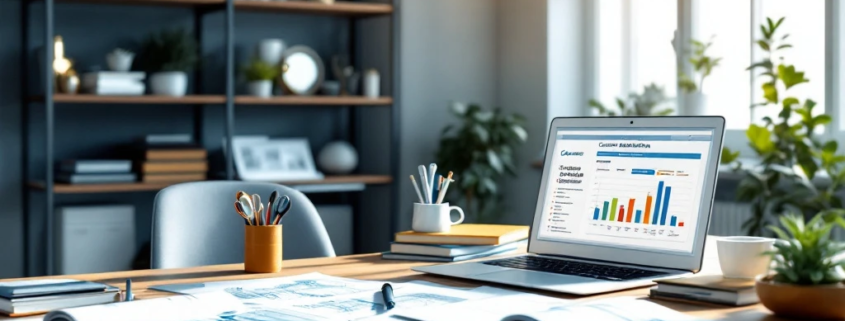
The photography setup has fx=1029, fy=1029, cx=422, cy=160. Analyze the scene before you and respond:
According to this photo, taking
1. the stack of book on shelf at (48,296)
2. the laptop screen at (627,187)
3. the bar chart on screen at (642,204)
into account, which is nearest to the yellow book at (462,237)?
the laptop screen at (627,187)

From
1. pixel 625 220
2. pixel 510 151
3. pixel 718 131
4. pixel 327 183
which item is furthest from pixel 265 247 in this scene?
pixel 510 151

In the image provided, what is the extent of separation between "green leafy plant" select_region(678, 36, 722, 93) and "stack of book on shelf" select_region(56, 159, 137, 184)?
205 centimetres

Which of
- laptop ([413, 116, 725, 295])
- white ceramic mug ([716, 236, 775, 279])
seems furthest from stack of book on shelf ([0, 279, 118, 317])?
white ceramic mug ([716, 236, 775, 279])

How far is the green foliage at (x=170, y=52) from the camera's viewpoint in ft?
12.5

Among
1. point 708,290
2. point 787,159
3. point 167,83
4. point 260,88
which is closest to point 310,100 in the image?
point 260,88

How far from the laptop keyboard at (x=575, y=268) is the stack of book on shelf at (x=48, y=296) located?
645 mm

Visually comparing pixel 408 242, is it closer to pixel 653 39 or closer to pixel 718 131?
pixel 718 131

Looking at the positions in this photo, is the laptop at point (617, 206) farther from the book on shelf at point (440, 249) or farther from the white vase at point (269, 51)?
the white vase at point (269, 51)

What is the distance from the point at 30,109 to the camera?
3.83m

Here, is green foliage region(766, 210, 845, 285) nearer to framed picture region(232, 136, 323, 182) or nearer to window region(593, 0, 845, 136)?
window region(593, 0, 845, 136)

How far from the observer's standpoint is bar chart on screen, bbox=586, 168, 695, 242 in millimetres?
1642

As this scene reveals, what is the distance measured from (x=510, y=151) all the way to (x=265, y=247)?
261cm

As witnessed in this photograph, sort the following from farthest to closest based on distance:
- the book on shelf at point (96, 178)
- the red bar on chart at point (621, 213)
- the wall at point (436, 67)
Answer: the wall at point (436, 67) → the book on shelf at point (96, 178) → the red bar on chart at point (621, 213)

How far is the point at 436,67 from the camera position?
4.52 m
